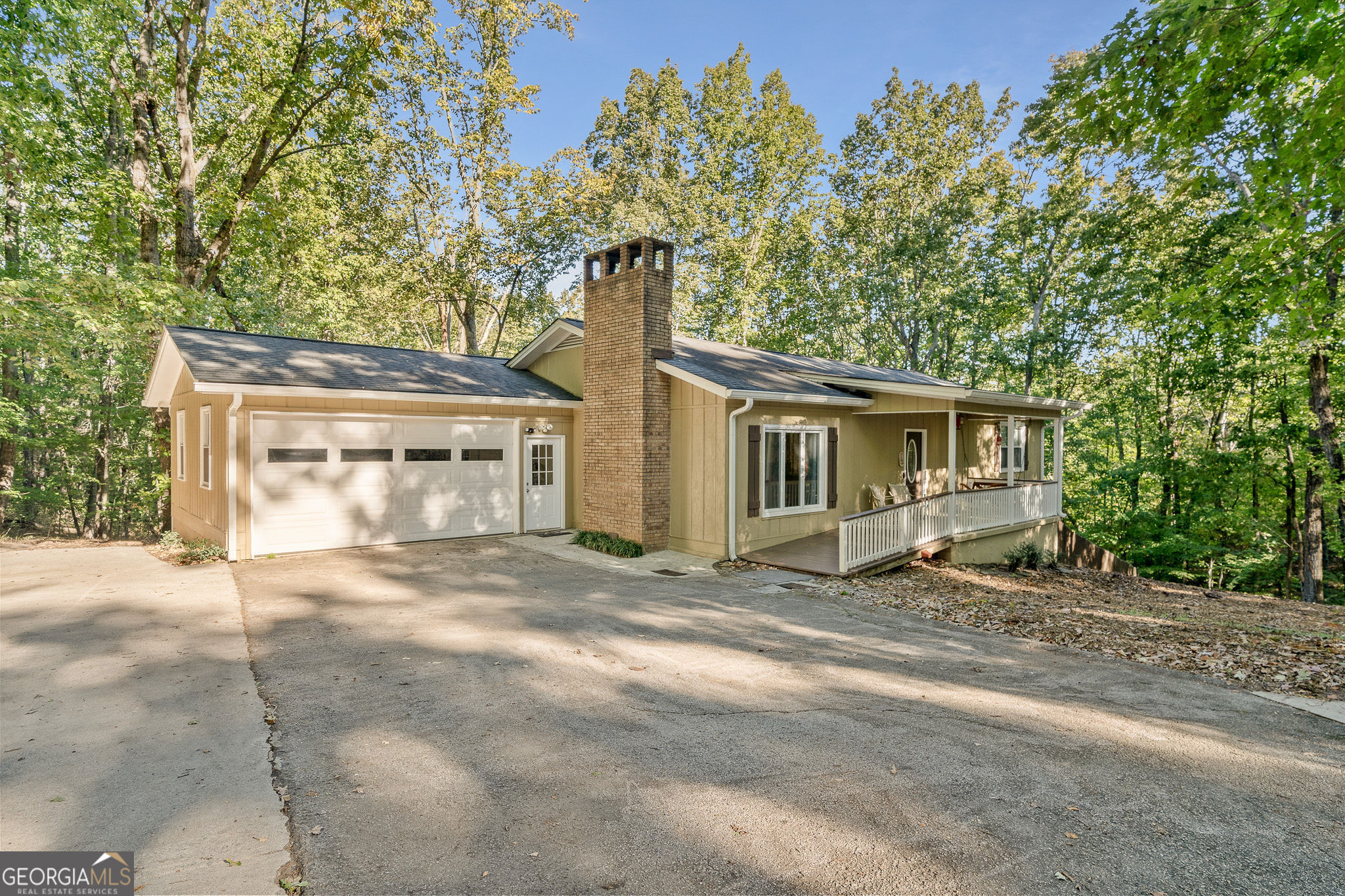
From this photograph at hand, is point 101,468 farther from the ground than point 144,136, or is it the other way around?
point 144,136

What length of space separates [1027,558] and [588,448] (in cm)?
951

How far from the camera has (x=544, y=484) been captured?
13.1 metres

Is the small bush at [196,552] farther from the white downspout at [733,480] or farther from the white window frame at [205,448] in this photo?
the white downspout at [733,480]

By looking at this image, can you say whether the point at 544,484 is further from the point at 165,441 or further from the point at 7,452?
the point at 7,452

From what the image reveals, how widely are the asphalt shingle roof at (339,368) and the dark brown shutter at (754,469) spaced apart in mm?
4505

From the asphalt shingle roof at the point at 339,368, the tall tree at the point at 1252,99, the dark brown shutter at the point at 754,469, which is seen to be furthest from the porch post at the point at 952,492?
the asphalt shingle roof at the point at 339,368

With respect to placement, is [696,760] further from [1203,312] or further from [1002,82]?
[1002,82]

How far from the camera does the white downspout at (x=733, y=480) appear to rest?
10.3 meters

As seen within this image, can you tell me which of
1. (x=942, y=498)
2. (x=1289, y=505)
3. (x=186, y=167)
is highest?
(x=186, y=167)

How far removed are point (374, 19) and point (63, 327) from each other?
979cm

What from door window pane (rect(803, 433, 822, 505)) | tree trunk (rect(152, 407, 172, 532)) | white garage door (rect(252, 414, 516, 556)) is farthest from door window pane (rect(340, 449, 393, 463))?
door window pane (rect(803, 433, 822, 505))

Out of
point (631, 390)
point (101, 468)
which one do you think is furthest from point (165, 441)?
point (631, 390)

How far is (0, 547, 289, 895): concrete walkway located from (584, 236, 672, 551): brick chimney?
5860 mm

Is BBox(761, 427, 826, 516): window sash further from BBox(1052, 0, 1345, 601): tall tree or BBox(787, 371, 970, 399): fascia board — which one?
BBox(1052, 0, 1345, 601): tall tree
